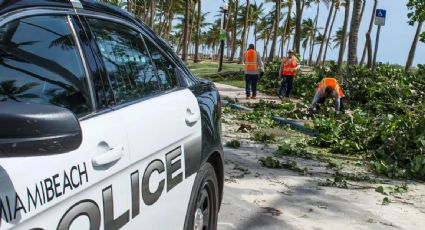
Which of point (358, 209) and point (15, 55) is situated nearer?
point (15, 55)

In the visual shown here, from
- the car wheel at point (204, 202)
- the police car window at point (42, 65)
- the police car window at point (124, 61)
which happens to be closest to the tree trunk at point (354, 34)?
the car wheel at point (204, 202)

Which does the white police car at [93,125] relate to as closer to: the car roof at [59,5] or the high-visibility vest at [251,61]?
the car roof at [59,5]

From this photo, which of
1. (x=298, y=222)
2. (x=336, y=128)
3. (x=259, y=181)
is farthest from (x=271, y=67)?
(x=298, y=222)

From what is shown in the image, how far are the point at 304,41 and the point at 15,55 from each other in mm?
92014

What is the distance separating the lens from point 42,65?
237 cm

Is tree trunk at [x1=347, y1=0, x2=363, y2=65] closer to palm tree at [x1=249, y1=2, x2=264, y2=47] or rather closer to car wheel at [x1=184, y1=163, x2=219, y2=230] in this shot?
car wheel at [x1=184, y1=163, x2=219, y2=230]

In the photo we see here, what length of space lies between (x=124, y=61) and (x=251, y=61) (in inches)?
569

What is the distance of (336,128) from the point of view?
10.6 metres

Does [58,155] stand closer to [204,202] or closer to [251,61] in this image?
[204,202]

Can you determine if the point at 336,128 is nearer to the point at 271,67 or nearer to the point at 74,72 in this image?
the point at 74,72

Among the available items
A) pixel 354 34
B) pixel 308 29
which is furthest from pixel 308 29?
pixel 354 34

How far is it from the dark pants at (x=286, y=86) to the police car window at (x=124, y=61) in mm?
14987

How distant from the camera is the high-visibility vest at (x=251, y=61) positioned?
17.3m

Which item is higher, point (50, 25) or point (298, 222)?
point (50, 25)
